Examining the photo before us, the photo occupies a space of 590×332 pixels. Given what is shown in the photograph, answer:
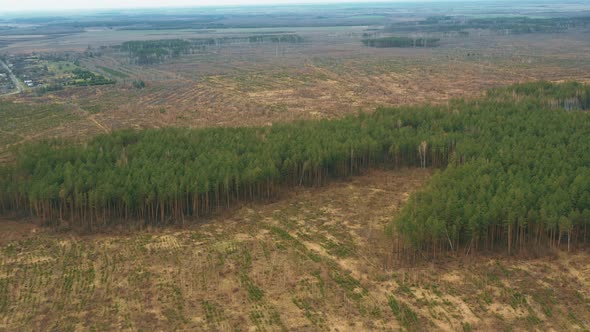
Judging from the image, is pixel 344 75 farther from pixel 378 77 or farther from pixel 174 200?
pixel 174 200

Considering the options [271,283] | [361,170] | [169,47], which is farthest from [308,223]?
[169,47]

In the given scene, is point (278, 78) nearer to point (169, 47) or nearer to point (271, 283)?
point (169, 47)

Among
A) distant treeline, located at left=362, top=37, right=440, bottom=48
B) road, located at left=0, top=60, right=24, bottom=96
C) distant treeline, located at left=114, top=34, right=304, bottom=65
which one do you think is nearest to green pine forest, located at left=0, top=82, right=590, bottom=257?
road, located at left=0, top=60, right=24, bottom=96

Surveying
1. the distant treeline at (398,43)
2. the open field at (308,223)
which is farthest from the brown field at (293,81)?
the distant treeline at (398,43)

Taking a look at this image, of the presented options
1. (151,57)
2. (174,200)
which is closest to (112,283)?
(174,200)

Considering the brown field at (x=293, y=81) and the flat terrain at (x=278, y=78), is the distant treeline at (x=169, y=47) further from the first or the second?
the brown field at (x=293, y=81)

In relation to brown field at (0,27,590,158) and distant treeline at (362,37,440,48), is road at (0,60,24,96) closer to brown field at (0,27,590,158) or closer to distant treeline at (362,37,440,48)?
brown field at (0,27,590,158)
